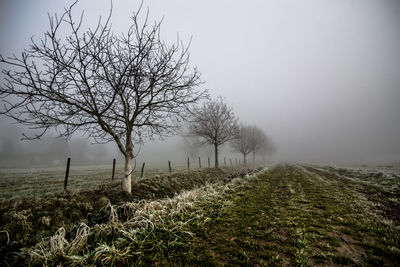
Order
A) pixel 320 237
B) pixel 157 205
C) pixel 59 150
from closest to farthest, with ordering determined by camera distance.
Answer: pixel 320 237, pixel 157 205, pixel 59 150

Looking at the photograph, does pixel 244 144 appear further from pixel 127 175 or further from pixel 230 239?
pixel 230 239

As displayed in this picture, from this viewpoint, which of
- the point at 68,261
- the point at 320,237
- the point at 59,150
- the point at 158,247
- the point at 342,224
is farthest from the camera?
the point at 59,150

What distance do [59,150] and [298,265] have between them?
8600cm

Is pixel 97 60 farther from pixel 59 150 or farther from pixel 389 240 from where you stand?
pixel 59 150

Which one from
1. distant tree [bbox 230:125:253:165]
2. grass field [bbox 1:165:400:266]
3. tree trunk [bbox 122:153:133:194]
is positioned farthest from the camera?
distant tree [bbox 230:125:253:165]

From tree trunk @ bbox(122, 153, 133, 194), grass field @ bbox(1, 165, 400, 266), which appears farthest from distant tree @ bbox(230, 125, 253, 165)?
grass field @ bbox(1, 165, 400, 266)

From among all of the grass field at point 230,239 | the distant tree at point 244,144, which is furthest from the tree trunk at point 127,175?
the distant tree at point 244,144

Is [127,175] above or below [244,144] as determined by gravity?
below

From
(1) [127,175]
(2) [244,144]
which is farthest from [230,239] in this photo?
(2) [244,144]

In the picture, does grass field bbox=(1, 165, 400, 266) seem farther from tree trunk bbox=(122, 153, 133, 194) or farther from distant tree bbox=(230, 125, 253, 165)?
distant tree bbox=(230, 125, 253, 165)

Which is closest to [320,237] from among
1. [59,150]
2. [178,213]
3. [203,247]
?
[203,247]

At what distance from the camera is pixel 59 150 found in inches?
2441

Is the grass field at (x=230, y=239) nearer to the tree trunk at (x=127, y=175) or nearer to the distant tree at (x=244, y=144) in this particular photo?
the tree trunk at (x=127, y=175)

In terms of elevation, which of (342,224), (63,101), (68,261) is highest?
(63,101)
